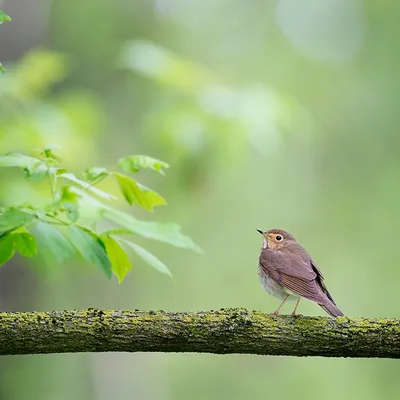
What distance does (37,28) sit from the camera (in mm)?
7594

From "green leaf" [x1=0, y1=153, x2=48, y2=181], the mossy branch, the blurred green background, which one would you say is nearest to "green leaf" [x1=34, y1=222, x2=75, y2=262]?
the mossy branch

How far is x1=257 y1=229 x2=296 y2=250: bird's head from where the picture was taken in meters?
4.29

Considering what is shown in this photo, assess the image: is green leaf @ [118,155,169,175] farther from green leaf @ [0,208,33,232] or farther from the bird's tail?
the bird's tail

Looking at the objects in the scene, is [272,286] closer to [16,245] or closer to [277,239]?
[277,239]

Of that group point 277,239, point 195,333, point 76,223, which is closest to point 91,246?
point 76,223

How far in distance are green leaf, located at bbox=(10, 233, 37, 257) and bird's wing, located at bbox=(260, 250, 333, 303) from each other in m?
1.52

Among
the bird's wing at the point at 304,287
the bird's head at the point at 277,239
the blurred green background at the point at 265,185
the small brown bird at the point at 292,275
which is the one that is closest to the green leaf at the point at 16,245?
the small brown bird at the point at 292,275

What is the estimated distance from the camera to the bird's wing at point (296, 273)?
371cm

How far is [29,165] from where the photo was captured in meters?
2.79

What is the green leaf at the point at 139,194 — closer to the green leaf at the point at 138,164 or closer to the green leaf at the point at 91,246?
the green leaf at the point at 138,164

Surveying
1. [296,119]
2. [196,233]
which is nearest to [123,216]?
[296,119]

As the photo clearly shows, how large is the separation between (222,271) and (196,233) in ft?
3.80

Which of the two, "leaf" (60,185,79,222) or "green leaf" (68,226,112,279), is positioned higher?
"leaf" (60,185,79,222)

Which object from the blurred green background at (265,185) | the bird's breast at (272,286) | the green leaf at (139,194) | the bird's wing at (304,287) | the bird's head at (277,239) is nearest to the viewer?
the green leaf at (139,194)
